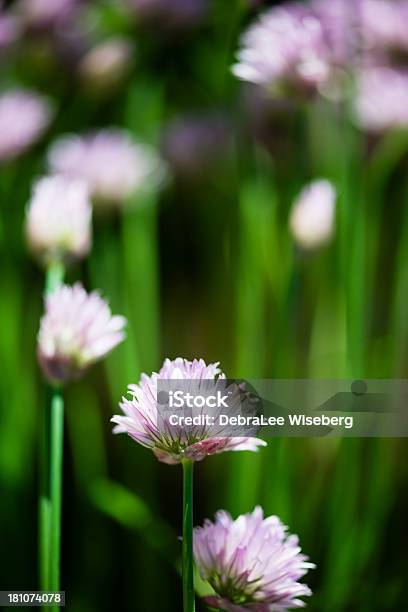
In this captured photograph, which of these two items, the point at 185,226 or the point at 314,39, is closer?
the point at 314,39

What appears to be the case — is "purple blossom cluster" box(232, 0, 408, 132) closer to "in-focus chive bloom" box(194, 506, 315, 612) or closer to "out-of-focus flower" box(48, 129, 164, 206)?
"out-of-focus flower" box(48, 129, 164, 206)

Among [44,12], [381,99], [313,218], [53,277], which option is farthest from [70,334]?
[44,12]

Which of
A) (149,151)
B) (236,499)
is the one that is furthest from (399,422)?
(149,151)

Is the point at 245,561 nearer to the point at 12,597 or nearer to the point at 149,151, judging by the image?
the point at 12,597

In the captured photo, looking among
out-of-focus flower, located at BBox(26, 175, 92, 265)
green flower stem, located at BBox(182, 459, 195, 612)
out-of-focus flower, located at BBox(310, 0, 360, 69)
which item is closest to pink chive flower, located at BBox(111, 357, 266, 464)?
green flower stem, located at BBox(182, 459, 195, 612)

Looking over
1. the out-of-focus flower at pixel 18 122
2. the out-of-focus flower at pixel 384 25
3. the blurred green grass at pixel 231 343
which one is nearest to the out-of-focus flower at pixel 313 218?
the blurred green grass at pixel 231 343
